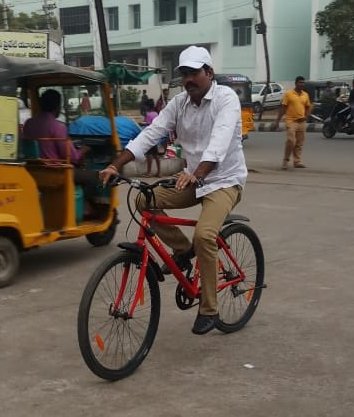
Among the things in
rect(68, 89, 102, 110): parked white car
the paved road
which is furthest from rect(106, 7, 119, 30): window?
the paved road

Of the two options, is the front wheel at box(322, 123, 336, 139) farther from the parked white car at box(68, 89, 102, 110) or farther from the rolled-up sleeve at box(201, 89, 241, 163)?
the rolled-up sleeve at box(201, 89, 241, 163)

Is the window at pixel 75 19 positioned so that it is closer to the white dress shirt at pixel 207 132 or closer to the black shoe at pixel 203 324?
the white dress shirt at pixel 207 132

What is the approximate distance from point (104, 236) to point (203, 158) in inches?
132

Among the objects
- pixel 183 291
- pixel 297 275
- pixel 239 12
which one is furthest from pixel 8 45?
pixel 239 12

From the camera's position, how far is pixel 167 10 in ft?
179

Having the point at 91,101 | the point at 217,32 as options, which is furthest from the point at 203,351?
the point at 217,32

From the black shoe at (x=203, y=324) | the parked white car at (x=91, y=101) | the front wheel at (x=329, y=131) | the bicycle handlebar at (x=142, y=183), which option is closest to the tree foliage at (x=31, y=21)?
the front wheel at (x=329, y=131)

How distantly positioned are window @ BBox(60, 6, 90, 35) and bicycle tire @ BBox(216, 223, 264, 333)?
190 feet

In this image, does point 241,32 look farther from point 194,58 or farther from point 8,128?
point 194,58

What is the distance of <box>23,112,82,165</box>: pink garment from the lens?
641 cm

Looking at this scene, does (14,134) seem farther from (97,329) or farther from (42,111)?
(97,329)

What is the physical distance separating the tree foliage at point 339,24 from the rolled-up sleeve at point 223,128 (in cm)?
3039

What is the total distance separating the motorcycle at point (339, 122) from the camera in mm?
19689

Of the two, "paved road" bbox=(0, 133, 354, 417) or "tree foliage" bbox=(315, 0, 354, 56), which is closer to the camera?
"paved road" bbox=(0, 133, 354, 417)
